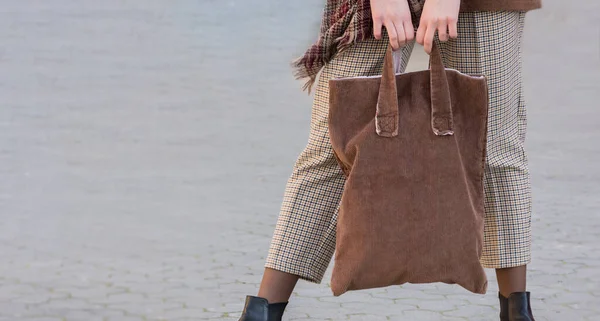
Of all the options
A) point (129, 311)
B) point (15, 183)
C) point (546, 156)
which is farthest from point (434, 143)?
point (546, 156)

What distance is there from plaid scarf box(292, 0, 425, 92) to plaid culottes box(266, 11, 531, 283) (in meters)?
0.03

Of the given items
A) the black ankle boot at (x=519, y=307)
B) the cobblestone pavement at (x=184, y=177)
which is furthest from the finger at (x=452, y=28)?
the cobblestone pavement at (x=184, y=177)

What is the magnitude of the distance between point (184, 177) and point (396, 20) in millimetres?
3544

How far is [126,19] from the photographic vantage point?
43.6ft

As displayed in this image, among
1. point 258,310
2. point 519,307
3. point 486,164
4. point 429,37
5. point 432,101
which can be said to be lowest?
point 519,307

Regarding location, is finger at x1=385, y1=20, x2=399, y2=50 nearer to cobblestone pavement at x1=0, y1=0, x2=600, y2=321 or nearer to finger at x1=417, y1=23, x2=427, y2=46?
finger at x1=417, y1=23, x2=427, y2=46

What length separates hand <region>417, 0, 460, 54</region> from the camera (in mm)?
2672

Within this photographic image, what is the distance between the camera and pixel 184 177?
6109 millimetres

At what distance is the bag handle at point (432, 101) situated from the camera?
260 cm

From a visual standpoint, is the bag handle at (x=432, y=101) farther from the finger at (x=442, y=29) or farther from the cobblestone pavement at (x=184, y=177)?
the cobblestone pavement at (x=184, y=177)

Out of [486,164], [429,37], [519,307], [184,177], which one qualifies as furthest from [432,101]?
[184,177]

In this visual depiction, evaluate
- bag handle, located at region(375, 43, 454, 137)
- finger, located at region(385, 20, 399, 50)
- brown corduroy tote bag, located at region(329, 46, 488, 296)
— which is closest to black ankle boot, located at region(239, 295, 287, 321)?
brown corduroy tote bag, located at region(329, 46, 488, 296)

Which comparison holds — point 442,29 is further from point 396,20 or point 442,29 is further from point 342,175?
point 342,175

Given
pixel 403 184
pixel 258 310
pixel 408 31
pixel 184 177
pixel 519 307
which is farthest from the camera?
pixel 184 177
